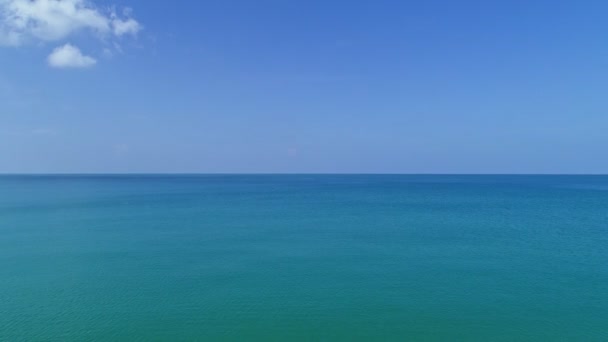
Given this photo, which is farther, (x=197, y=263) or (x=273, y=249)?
(x=273, y=249)

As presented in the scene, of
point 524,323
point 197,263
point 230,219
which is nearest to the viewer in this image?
point 524,323

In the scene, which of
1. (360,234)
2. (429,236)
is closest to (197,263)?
(360,234)

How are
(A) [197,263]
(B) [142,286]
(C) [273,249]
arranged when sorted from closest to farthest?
(B) [142,286] < (A) [197,263] < (C) [273,249]

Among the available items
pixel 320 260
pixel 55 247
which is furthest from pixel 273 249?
pixel 55 247

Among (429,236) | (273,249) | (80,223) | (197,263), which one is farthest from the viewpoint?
(80,223)

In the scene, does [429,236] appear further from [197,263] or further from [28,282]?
[28,282]

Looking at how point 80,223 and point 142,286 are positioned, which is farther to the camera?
point 80,223

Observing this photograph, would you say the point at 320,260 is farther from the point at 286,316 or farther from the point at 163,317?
the point at 163,317

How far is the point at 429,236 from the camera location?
30.5m

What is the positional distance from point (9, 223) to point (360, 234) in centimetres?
4105

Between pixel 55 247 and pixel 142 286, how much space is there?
48.0 ft

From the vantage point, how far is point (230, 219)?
133 feet

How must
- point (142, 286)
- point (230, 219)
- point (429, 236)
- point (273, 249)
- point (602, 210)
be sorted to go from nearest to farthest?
point (142, 286), point (273, 249), point (429, 236), point (230, 219), point (602, 210)

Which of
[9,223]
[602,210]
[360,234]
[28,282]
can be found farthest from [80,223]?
[602,210]
